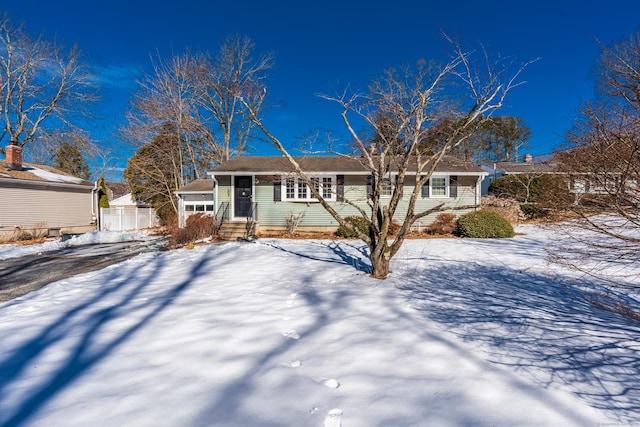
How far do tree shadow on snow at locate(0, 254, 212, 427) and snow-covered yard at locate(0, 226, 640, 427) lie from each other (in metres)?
0.02

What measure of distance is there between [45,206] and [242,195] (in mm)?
11165

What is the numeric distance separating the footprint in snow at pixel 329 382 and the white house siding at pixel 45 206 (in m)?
18.9

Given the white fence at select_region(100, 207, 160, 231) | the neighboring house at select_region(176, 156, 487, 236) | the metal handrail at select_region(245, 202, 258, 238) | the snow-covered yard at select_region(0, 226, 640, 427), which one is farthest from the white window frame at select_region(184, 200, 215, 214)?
the snow-covered yard at select_region(0, 226, 640, 427)

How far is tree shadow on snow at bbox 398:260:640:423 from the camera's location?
2.56m

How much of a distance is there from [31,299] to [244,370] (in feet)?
16.0

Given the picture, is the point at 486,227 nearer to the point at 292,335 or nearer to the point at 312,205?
the point at 312,205

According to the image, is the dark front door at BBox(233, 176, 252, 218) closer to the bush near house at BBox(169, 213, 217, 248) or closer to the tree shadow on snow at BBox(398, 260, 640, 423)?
the bush near house at BBox(169, 213, 217, 248)

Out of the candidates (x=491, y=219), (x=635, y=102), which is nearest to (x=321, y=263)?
(x=635, y=102)

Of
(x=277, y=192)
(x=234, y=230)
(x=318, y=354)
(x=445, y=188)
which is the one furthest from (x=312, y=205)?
(x=318, y=354)

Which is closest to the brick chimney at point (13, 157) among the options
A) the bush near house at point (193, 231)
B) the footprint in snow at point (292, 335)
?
the bush near house at point (193, 231)

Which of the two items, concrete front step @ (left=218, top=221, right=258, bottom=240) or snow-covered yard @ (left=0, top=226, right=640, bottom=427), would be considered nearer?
snow-covered yard @ (left=0, top=226, right=640, bottom=427)

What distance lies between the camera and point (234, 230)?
12.8m

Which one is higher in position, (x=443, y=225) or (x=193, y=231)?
(x=443, y=225)

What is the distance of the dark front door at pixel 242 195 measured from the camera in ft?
46.9
